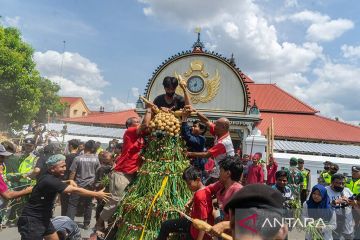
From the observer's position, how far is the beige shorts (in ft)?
14.7

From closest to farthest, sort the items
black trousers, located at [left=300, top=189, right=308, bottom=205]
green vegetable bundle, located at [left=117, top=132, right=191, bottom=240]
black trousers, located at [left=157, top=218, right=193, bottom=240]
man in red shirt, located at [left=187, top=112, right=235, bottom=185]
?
1. black trousers, located at [left=157, top=218, right=193, bottom=240]
2. green vegetable bundle, located at [left=117, top=132, right=191, bottom=240]
3. man in red shirt, located at [left=187, top=112, right=235, bottom=185]
4. black trousers, located at [left=300, top=189, right=308, bottom=205]

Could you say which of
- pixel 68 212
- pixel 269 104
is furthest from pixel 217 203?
pixel 269 104

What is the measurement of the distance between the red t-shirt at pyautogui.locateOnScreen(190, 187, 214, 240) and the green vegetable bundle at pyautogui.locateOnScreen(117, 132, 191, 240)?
40 centimetres

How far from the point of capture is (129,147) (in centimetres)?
462

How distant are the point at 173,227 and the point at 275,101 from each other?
24.7 metres

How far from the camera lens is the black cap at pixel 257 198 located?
1.34m

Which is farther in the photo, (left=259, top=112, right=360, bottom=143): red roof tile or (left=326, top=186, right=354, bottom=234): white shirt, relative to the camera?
(left=259, top=112, right=360, bottom=143): red roof tile

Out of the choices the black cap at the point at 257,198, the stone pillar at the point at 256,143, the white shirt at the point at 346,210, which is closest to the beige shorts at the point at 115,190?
the white shirt at the point at 346,210

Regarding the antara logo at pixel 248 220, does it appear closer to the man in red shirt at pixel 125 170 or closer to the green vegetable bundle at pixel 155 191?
the green vegetable bundle at pixel 155 191

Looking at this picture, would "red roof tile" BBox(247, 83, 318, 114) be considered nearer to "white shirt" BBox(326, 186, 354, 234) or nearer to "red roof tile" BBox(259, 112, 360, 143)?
"red roof tile" BBox(259, 112, 360, 143)

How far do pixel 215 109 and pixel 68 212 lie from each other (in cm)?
1345

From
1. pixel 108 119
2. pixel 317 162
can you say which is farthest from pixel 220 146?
pixel 108 119

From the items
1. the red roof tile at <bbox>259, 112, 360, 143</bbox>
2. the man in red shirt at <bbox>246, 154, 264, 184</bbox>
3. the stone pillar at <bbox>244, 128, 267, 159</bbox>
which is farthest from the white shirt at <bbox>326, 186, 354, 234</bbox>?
the red roof tile at <bbox>259, 112, 360, 143</bbox>

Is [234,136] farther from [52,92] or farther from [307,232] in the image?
[52,92]
